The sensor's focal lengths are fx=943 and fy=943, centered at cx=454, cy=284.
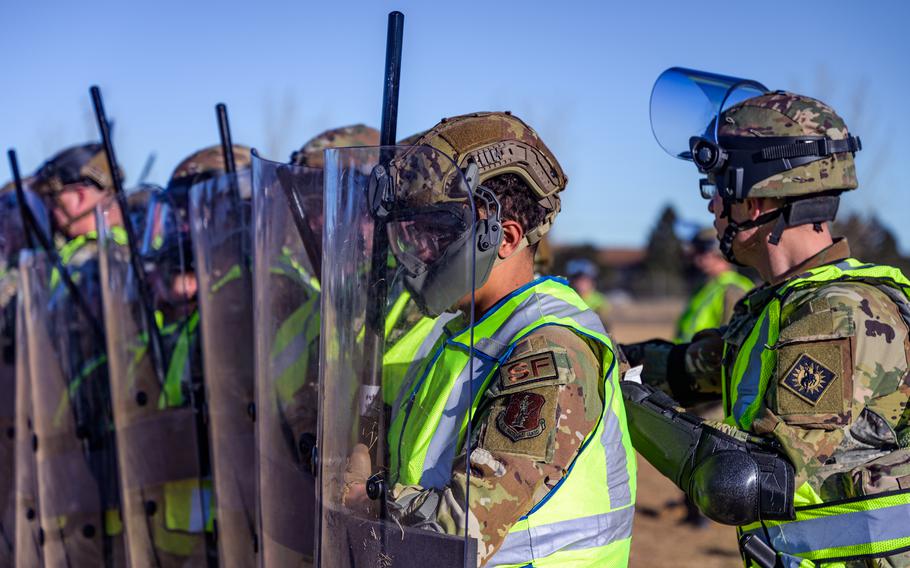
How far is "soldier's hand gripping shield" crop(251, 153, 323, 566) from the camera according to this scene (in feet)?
7.88

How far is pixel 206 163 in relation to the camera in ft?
15.1

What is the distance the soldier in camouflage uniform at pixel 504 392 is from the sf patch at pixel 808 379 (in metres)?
0.55

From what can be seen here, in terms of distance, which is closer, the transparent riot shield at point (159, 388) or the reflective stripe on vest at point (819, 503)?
the reflective stripe on vest at point (819, 503)

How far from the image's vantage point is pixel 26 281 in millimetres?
3994

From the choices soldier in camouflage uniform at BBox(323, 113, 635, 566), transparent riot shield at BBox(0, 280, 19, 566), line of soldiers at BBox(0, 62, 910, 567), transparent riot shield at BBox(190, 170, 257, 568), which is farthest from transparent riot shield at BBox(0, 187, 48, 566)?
soldier in camouflage uniform at BBox(323, 113, 635, 566)

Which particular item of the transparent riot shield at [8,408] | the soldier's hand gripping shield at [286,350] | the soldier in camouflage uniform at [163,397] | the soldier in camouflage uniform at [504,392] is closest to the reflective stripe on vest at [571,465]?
the soldier in camouflage uniform at [504,392]

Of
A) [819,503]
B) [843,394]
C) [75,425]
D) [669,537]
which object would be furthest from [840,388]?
[669,537]

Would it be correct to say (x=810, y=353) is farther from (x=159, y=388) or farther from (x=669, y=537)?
(x=669, y=537)

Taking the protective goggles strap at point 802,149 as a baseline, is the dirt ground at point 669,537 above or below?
below

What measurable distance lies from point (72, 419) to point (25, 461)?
1.41 feet

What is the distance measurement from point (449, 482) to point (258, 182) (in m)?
1.06

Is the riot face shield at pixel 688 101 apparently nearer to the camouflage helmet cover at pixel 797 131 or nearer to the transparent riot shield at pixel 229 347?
the camouflage helmet cover at pixel 797 131

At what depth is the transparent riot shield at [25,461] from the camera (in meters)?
3.85

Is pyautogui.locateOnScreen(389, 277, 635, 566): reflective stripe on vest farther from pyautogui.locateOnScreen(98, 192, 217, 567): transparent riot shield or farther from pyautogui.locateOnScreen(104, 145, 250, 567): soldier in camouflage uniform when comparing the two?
pyautogui.locateOnScreen(98, 192, 217, 567): transparent riot shield
